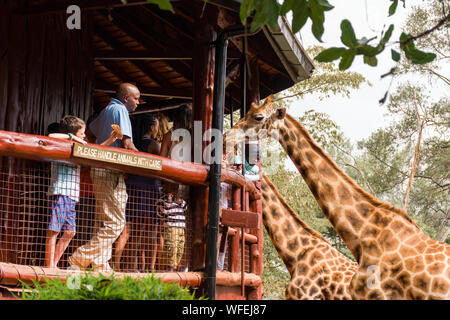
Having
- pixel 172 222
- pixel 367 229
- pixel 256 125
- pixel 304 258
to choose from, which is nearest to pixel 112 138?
pixel 172 222

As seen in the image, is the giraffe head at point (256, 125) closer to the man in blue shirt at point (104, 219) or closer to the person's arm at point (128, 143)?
the person's arm at point (128, 143)

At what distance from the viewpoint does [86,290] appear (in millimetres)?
3217

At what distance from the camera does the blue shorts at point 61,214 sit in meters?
5.15

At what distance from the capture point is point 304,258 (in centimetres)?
806

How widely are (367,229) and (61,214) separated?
3545 mm

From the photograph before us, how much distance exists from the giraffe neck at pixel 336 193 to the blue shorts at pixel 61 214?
333cm

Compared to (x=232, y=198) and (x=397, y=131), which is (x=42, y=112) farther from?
(x=397, y=131)

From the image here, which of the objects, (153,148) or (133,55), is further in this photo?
(133,55)

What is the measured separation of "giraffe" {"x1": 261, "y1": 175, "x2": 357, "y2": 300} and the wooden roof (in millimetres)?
A: 1894

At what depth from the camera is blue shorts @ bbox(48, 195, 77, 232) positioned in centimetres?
515

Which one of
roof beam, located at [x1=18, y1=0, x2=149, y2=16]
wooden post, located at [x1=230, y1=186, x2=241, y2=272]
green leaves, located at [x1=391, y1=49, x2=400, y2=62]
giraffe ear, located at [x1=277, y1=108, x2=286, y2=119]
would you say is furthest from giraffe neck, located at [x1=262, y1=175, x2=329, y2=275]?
green leaves, located at [x1=391, y1=49, x2=400, y2=62]

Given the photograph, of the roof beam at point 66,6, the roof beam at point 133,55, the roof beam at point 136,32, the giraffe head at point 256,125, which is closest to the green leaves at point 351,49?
the roof beam at point 66,6

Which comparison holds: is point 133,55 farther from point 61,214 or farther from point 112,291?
point 112,291

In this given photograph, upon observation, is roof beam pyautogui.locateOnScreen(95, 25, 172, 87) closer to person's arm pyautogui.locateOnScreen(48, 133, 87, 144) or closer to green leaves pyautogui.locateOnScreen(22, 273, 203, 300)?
person's arm pyautogui.locateOnScreen(48, 133, 87, 144)
